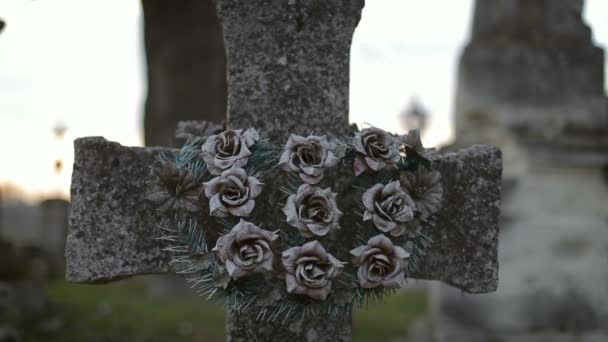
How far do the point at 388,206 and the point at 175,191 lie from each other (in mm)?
632

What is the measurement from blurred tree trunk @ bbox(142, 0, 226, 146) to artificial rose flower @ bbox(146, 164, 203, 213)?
241 inches

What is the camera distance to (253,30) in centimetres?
242

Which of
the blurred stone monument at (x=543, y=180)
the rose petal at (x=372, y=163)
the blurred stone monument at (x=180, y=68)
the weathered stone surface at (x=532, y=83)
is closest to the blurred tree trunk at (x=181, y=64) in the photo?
the blurred stone monument at (x=180, y=68)

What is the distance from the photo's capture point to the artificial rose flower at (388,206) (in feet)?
7.25

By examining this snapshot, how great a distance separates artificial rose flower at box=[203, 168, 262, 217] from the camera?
217 centimetres

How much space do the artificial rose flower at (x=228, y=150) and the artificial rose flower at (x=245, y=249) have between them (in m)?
0.19

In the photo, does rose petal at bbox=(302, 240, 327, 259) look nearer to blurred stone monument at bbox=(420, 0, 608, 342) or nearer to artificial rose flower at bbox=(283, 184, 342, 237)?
artificial rose flower at bbox=(283, 184, 342, 237)

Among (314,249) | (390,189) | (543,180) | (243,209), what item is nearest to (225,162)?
(243,209)

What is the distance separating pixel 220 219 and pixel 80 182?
1.45 ft

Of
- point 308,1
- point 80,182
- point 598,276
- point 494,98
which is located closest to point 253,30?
point 308,1

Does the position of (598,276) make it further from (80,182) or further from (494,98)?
(80,182)

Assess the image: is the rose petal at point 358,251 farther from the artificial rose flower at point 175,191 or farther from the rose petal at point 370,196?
the artificial rose flower at point 175,191

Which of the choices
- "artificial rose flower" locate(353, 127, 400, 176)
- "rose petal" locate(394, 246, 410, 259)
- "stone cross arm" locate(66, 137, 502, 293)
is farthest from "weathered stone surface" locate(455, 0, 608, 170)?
"rose petal" locate(394, 246, 410, 259)

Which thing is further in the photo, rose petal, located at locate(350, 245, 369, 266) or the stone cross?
the stone cross
